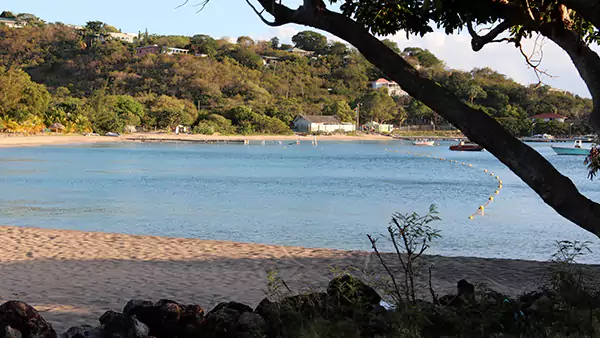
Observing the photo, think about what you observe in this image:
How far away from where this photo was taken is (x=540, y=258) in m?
13.1

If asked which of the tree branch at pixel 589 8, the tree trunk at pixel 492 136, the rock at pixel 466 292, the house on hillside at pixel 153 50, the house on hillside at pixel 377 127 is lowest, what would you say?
the house on hillside at pixel 377 127

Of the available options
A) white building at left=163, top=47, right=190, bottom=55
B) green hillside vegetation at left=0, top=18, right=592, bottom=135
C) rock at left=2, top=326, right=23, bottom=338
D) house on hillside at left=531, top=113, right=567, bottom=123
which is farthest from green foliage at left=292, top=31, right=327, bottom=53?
rock at left=2, top=326, right=23, bottom=338

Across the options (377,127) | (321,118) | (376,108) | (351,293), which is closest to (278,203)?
(351,293)

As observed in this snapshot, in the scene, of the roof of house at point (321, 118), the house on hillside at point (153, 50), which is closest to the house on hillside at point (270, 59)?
the house on hillside at point (153, 50)

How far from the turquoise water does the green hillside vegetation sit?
40.7m

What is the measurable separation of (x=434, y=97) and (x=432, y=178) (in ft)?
111

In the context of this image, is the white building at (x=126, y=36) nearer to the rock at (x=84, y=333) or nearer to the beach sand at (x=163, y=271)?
the beach sand at (x=163, y=271)

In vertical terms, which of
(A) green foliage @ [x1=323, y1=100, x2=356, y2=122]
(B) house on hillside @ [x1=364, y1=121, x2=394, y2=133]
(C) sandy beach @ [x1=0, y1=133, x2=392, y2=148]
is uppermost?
(A) green foliage @ [x1=323, y1=100, x2=356, y2=122]

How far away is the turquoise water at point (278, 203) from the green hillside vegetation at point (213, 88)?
1602 inches

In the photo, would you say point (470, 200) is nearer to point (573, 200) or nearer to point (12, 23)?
point (573, 200)

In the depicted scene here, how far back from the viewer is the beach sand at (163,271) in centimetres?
730

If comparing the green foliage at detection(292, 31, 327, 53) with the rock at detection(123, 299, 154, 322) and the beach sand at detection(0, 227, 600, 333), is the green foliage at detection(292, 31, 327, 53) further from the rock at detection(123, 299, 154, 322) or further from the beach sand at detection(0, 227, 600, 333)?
the rock at detection(123, 299, 154, 322)

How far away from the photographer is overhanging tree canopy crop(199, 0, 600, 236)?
4.73m

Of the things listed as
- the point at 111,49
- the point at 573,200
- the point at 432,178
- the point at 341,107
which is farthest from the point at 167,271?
the point at 111,49
